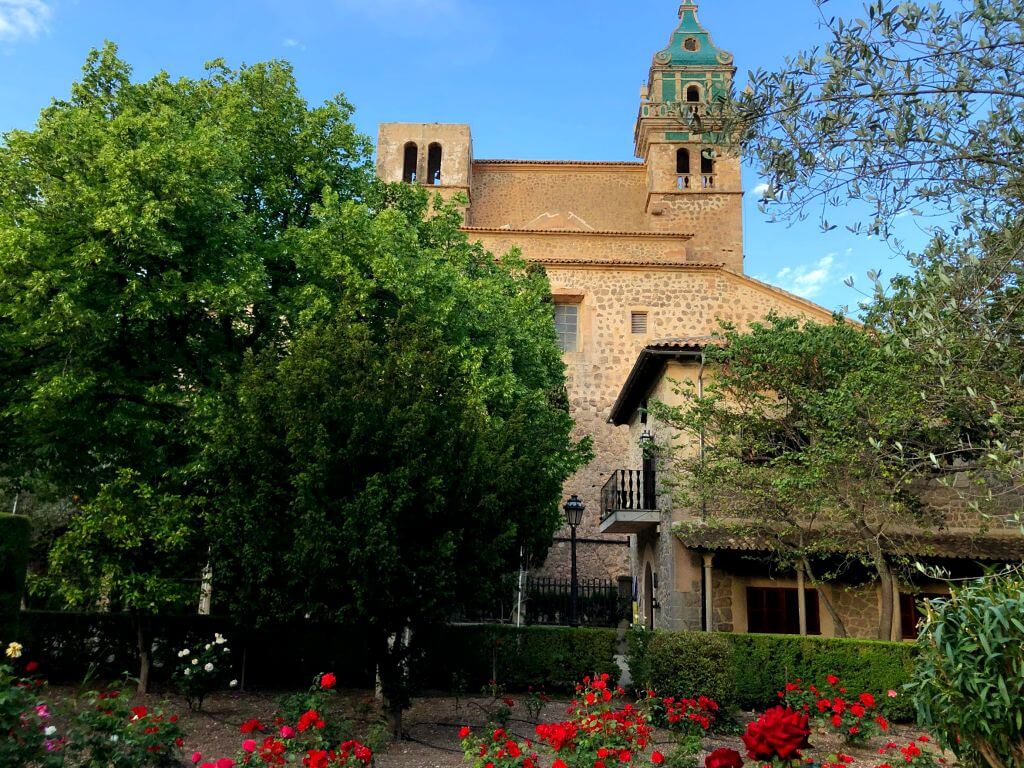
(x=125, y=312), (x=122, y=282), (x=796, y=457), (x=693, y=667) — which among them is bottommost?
(x=693, y=667)

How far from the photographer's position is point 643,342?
28016mm

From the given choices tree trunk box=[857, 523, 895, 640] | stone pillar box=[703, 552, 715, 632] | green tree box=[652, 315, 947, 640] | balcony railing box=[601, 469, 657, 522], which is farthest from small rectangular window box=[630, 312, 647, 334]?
tree trunk box=[857, 523, 895, 640]

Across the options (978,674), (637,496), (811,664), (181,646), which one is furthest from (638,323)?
(978,674)

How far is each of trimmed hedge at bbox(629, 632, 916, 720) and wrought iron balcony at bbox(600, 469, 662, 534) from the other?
5042 mm

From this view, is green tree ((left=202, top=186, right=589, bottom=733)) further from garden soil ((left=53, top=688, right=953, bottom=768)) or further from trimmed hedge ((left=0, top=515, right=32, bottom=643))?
trimmed hedge ((left=0, top=515, right=32, bottom=643))

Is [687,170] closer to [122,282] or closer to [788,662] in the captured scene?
[788,662]

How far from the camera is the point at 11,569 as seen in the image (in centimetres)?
1043

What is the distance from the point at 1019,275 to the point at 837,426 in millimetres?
6714

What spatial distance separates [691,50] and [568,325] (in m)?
16.7

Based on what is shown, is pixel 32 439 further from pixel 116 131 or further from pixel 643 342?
pixel 643 342

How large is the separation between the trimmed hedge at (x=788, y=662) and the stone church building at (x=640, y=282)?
9.85 feet

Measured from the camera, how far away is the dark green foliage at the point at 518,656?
1265 cm

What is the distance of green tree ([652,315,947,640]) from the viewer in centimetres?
1259

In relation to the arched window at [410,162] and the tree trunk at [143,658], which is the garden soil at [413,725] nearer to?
the tree trunk at [143,658]
